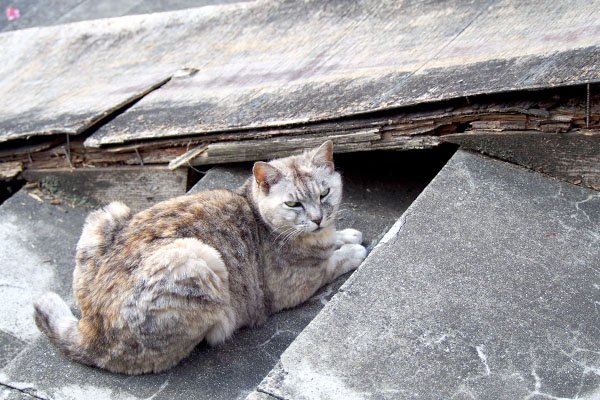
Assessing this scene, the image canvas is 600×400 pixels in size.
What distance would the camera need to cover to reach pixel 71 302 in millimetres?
4027

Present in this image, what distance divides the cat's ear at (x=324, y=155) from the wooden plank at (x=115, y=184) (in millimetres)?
1231

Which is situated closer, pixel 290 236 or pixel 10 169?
pixel 290 236

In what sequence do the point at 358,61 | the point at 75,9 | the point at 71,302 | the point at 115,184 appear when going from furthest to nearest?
the point at 75,9, the point at 115,184, the point at 358,61, the point at 71,302

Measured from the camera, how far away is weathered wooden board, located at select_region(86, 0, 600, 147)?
12.0 feet

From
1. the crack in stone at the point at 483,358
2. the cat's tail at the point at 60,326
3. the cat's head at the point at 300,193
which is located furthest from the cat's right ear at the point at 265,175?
the crack in stone at the point at 483,358

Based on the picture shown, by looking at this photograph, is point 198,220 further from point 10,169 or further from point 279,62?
point 10,169

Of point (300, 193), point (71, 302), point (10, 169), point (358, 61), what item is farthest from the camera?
point (10, 169)

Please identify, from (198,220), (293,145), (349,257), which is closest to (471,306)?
(349,257)

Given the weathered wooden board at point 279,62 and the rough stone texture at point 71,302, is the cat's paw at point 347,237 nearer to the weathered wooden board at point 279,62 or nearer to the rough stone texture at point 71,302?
the rough stone texture at point 71,302

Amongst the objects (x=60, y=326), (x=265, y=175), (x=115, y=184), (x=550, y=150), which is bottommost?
(x=115, y=184)

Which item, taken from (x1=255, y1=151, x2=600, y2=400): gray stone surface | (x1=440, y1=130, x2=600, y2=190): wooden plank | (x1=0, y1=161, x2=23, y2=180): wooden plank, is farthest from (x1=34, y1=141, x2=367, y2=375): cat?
(x1=0, y1=161, x2=23, y2=180): wooden plank

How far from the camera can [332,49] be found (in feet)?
15.8

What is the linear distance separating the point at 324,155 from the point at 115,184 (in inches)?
74.4

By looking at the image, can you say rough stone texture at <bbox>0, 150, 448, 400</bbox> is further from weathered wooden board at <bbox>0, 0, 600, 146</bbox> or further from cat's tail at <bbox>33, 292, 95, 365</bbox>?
weathered wooden board at <bbox>0, 0, 600, 146</bbox>
